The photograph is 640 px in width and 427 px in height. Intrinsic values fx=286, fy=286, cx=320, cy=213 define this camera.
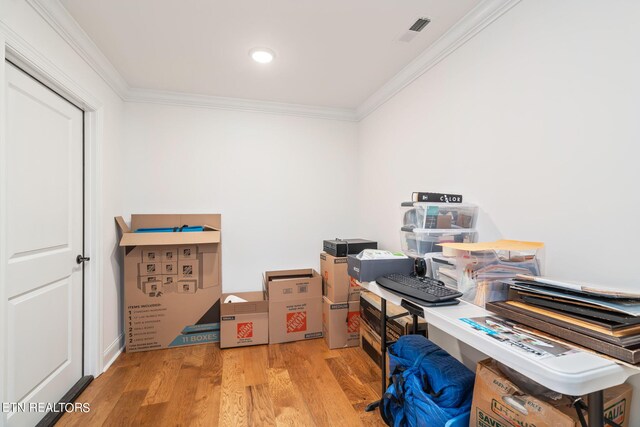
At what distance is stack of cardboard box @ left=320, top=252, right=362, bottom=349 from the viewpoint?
8.67 feet

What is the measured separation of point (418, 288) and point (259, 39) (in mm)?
1923

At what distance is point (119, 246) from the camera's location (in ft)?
8.54

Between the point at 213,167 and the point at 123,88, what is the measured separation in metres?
1.03

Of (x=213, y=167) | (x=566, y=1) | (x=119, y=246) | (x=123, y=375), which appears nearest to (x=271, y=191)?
(x=213, y=167)

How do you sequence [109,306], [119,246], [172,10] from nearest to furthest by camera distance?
[172,10], [109,306], [119,246]

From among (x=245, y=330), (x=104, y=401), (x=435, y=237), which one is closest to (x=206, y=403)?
(x=104, y=401)

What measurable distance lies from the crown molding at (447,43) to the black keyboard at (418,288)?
5.11ft

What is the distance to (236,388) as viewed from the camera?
2.03 metres

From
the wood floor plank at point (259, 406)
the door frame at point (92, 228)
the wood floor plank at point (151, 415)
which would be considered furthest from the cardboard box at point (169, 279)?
the wood floor plank at point (259, 406)

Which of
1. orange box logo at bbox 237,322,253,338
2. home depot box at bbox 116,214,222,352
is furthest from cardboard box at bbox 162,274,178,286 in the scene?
orange box logo at bbox 237,322,253,338

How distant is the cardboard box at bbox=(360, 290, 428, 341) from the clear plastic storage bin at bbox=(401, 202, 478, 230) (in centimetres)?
59

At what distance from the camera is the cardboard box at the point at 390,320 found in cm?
200

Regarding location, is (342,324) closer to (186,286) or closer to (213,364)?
(213,364)

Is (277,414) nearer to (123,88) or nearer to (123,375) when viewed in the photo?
(123,375)
